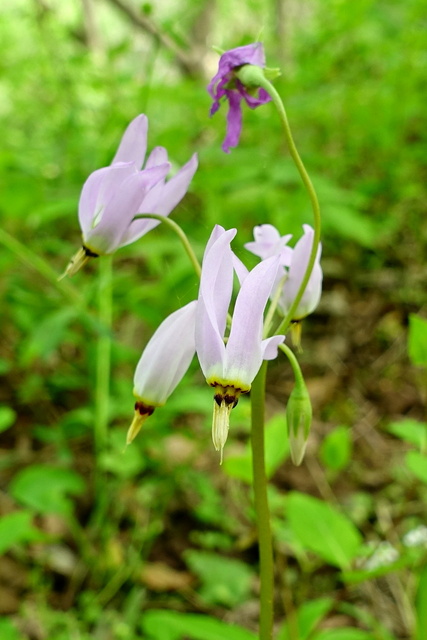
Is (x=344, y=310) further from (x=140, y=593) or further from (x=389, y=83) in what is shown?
(x=140, y=593)

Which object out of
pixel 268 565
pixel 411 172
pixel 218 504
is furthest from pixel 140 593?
pixel 411 172

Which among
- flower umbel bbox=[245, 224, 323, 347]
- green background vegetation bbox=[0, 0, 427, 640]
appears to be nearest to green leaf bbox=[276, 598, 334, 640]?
green background vegetation bbox=[0, 0, 427, 640]

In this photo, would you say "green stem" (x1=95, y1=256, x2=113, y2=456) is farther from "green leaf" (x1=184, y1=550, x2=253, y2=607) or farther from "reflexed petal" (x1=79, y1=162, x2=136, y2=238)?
"reflexed petal" (x1=79, y1=162, x2=136, y2=238)

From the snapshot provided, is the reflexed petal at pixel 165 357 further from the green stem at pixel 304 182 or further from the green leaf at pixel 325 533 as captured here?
the green leaf at pixel 325 533

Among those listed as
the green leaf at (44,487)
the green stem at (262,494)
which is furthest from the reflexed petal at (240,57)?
the green leaf at (44,487)

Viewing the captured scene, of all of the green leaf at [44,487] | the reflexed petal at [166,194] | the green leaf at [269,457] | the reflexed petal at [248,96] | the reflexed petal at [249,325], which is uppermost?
the reflexed petal at [248,96]

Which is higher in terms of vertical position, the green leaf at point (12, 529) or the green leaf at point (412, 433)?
the green leaf at point (12, 529)
